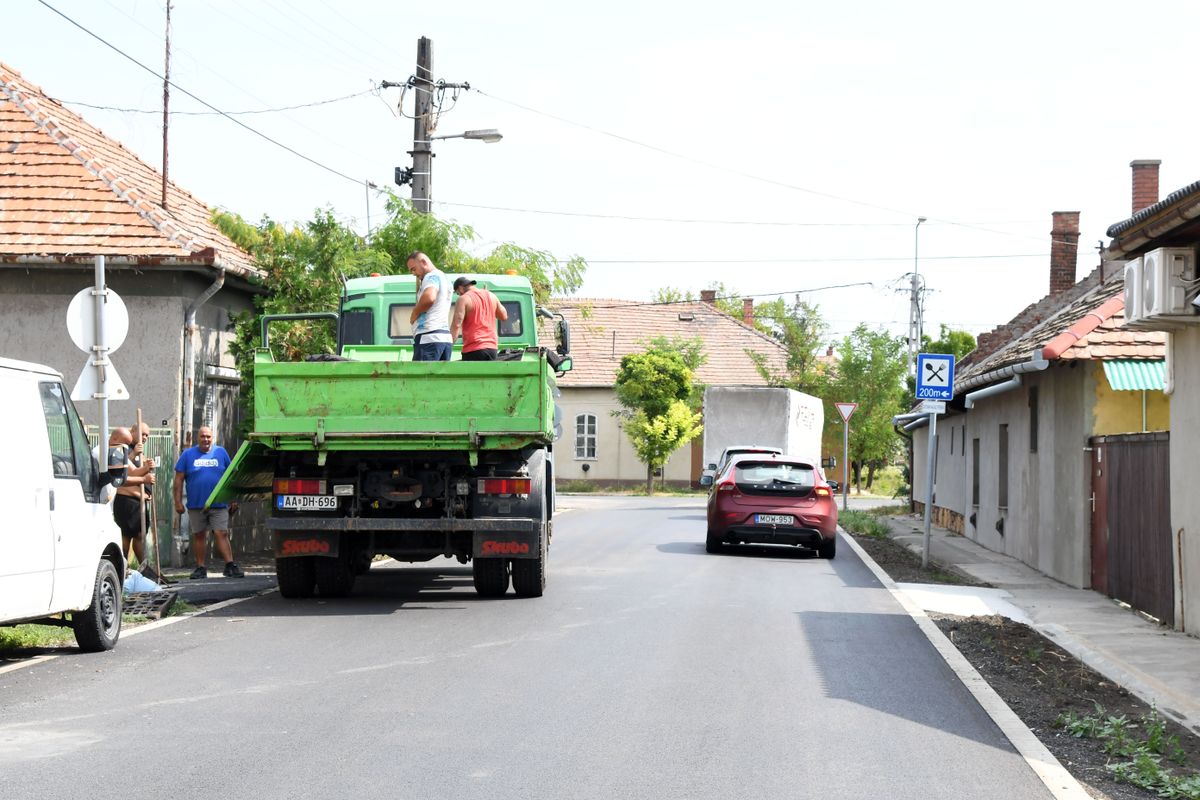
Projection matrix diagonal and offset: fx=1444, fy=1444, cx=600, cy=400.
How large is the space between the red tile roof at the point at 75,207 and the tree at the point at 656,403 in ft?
110

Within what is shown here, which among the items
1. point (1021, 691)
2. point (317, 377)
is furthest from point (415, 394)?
point (1021, 691)

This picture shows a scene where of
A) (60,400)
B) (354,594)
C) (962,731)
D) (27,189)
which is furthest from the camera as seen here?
→ (27,189)

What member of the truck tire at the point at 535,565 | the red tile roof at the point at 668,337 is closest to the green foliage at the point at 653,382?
the red tile roof at the point at 668,337

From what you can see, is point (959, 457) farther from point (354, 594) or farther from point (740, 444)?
point (354, 594)

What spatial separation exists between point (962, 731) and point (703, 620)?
4797 mm

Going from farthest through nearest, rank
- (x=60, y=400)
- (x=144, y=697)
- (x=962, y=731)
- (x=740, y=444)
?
(x=740, y=444) → (x=60, y=400) → (x=144, y=697) → (x=962, y=731)

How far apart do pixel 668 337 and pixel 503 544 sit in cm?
5241

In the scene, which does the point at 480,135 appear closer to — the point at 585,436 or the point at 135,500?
the point at 135,500

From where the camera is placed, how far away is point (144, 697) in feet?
27.1

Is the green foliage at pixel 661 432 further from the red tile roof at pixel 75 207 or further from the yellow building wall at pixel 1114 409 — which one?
the yellow building wall at pixel 1114 409

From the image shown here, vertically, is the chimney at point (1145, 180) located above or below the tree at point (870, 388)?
above

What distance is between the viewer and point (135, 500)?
1484 cm

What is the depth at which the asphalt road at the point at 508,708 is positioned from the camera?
6.32 meters

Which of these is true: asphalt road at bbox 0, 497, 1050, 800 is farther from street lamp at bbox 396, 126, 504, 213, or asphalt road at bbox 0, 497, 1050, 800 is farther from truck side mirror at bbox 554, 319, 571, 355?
street lamp at bbox 396, 126, 504, 213
